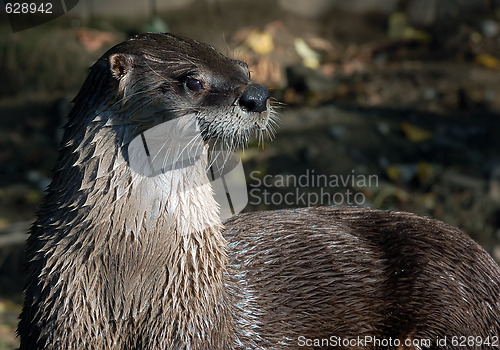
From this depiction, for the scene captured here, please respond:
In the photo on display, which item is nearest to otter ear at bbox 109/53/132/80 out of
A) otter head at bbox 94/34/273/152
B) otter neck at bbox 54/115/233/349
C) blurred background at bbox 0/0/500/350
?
otter head at bbox 94/34/273/152

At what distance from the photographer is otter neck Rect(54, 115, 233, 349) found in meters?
2.16

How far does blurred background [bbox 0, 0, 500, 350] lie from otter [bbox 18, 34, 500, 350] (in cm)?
158

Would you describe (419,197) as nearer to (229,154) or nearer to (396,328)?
(396,328)

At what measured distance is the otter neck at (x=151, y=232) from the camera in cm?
216

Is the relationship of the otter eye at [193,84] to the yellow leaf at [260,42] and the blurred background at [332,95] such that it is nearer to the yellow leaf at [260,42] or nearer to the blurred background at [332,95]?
the blurred background at [332,95]

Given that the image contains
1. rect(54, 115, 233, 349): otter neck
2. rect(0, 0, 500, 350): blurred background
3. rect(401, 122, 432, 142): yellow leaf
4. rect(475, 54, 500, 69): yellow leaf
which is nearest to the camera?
rect(54, 115, 233, 349): otter neck

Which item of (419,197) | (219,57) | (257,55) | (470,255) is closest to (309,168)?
(419,197)

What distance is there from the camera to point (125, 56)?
220 centimetres

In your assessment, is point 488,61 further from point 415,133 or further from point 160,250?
point 160,250

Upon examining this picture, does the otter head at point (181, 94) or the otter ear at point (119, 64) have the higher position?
the otter ear at point (119, 64)

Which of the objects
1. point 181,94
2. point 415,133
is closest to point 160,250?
point 181,94

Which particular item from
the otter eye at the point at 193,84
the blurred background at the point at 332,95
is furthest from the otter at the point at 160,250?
the blurred background at the point at 332,95

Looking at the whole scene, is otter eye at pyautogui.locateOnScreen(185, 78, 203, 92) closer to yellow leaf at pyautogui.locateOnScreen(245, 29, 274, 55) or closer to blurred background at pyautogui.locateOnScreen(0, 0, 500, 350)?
blurred background at pyautogui.locateOnScreen(0, 0, 500, 350)

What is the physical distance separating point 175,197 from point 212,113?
275 millimetres
